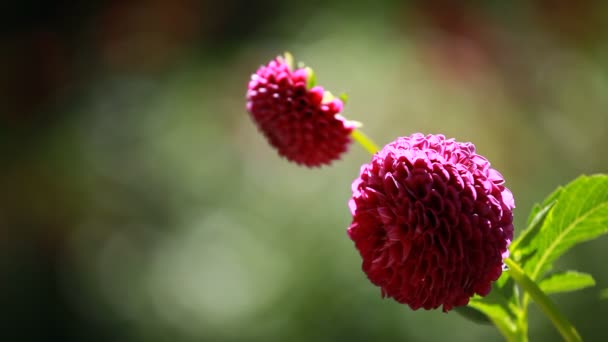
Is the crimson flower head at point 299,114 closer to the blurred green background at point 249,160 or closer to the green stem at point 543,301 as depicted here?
the green stem at point 543,301

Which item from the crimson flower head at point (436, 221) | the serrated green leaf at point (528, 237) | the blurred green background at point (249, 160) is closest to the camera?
A: the crimson flower head at point (436, 221)

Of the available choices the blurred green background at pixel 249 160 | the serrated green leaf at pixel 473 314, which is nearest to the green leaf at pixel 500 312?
the serrated green leaf at pixel 473 314

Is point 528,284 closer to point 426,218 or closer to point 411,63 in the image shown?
point 426,218

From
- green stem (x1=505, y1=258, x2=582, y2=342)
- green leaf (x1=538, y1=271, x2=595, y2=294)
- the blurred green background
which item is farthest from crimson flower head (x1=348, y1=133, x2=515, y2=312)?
the blurred green background

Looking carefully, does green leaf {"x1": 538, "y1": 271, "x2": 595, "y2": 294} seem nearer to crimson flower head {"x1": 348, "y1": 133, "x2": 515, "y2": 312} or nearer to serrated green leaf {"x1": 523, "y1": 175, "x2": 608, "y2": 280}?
serrated green leaf {"x1": 523, "y1": 175, "x2": 608, "y2": 280}

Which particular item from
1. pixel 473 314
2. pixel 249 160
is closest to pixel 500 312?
pixel 473 314
